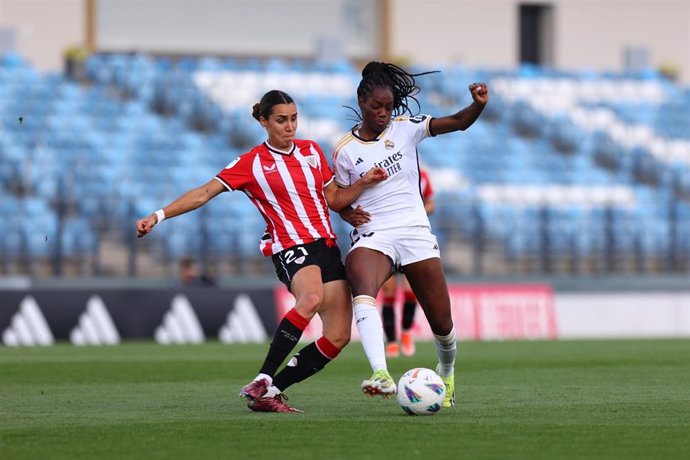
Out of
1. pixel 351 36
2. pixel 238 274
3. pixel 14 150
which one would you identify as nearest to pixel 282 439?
pixel 238 274

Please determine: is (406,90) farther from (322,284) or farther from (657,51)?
(657,51)

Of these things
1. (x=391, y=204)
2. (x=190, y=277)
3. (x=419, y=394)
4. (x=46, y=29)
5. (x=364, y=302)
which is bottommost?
(x=190, y=277)

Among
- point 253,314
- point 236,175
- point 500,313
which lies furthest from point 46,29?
point 236,175

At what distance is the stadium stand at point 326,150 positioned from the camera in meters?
21.4

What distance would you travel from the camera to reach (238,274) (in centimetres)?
2184

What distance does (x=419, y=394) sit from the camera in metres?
8.40

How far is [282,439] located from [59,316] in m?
12.2

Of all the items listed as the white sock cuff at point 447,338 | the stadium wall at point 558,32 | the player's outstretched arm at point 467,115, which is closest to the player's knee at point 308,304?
the white sock cuff at point 447,338

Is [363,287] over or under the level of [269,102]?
under

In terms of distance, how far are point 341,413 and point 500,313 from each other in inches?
519

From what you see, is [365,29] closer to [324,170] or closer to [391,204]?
[324,170]

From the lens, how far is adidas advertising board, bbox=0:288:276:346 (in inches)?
734

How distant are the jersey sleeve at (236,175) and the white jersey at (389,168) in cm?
63

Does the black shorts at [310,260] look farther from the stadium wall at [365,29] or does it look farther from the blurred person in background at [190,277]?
the stadium wall at [365,29]
